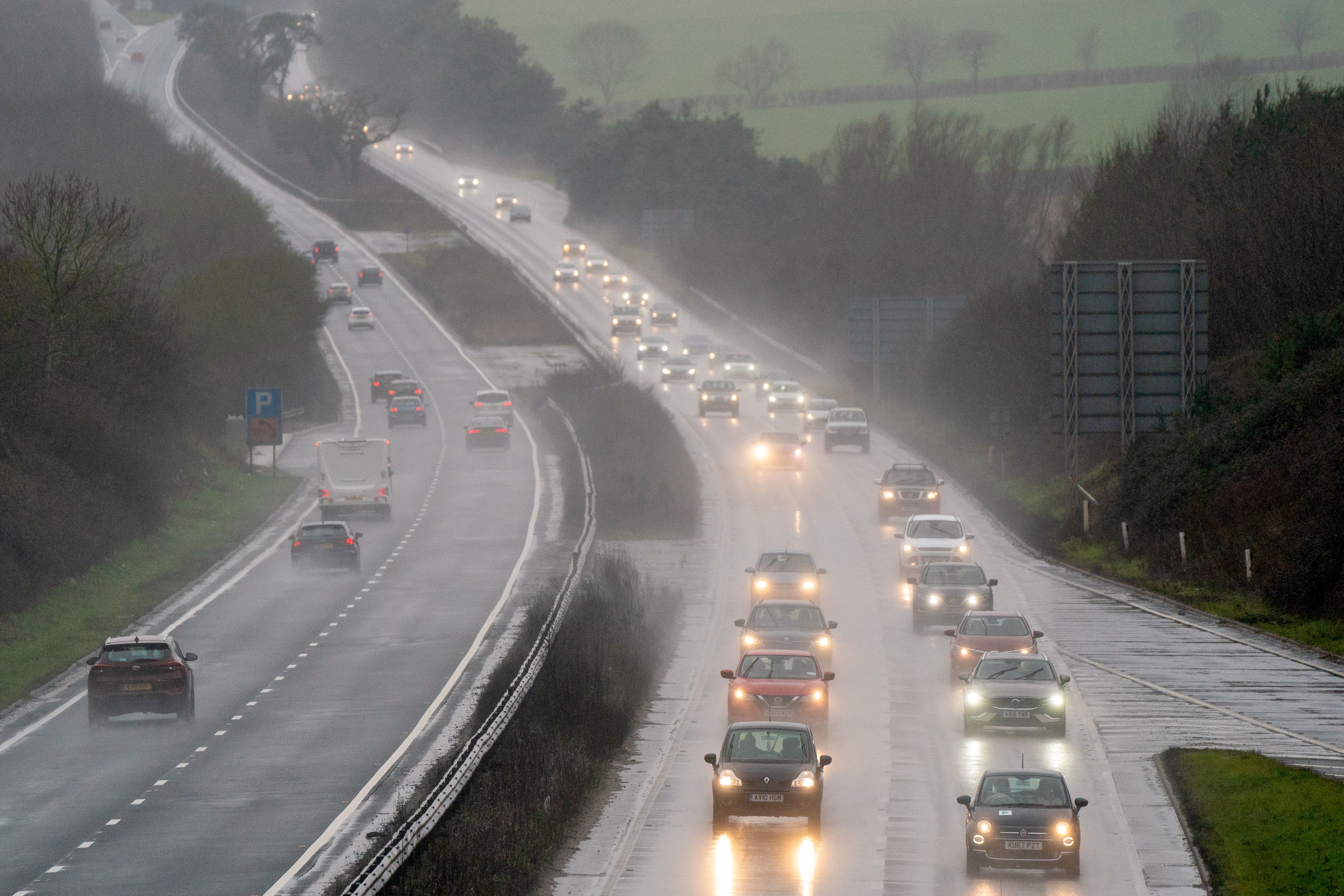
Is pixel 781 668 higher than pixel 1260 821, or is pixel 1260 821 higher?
pixel 781 668

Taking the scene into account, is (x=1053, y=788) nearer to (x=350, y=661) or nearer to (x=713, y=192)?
(x=350, y=661)

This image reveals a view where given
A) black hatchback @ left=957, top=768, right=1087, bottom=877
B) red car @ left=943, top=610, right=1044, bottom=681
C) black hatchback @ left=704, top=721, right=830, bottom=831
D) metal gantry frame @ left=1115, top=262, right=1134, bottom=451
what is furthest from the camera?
metal gantry frame @ left=1115, top=262, right=1134, bottom=451

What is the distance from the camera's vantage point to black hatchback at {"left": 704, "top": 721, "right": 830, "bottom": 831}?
74.4 ft

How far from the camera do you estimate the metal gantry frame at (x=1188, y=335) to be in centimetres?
5341

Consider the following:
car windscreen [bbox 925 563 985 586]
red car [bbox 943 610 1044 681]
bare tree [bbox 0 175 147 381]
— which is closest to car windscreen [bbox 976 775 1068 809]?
red car [bbox 943 610 1044 681]

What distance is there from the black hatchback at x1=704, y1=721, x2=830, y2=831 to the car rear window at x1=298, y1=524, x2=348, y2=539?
2586cm

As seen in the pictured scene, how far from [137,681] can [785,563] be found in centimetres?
1716

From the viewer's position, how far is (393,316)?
12231 centimetres

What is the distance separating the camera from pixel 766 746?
23203 mm

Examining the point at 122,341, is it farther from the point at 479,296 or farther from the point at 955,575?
the point at 479,296

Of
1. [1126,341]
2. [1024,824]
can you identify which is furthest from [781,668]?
[1126,341]

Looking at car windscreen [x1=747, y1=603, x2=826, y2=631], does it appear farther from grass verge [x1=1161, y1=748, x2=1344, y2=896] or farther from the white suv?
the white suv

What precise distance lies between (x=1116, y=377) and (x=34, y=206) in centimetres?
3440

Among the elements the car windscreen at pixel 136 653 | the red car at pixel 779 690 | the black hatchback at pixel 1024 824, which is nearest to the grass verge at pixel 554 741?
the red car at pixel 779 690
